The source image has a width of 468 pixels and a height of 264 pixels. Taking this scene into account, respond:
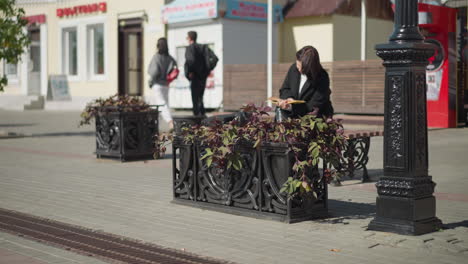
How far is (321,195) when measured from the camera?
670 cm

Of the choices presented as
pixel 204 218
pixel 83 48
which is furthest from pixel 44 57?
pixel 204 218

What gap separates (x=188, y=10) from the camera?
1072 inches

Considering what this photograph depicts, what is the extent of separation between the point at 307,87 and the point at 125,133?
4892mm

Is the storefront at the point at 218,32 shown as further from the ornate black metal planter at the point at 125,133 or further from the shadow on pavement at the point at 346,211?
the shadow on pavement at the point at 346,211

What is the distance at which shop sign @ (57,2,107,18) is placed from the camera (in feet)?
103

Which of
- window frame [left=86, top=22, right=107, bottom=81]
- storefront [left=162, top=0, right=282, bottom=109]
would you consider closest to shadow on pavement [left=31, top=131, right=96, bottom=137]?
storefront [left=162, top=0, right=282, bottom=109]

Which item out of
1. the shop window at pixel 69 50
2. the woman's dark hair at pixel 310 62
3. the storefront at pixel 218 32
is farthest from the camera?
the shop window at pixel 69 50

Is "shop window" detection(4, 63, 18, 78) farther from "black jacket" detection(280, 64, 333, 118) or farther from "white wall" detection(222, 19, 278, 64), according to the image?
"black jacket" detection(280, 64, 333, 118)

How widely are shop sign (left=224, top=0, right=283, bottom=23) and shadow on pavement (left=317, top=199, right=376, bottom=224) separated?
19717 mm

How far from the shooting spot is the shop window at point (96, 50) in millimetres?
32406

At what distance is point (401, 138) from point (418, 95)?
0.38m

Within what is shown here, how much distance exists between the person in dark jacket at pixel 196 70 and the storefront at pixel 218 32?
1150 centimetres

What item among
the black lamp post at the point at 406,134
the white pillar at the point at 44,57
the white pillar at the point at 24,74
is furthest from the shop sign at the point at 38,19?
the black lamp post at the point at 406,134

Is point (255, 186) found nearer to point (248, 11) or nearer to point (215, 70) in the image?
point (215, 70)
